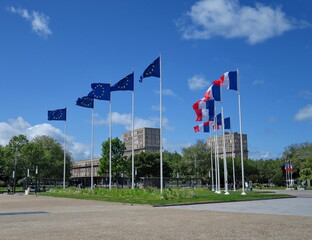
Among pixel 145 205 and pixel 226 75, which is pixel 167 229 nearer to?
pixel 145 205

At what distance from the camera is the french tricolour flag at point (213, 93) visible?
41.9 metres

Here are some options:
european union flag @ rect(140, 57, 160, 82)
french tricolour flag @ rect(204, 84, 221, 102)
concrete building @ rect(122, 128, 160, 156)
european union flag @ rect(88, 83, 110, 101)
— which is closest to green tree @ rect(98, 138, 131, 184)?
european union flag @ rect(88, 83, 110, 101)

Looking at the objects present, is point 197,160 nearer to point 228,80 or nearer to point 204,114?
point 204,114

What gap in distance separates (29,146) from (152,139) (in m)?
125

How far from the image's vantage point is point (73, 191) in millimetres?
47250

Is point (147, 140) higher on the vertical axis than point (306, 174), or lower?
higher

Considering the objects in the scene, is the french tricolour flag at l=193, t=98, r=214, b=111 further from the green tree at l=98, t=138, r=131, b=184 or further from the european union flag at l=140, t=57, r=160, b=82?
the green tree at l=98, t=138, r=131, b=184

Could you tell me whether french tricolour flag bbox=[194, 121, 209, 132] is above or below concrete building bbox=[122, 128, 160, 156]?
below

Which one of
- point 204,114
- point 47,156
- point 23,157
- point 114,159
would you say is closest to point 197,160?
point 114,159

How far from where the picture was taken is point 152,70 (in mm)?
34625

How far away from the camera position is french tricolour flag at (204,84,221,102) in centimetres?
4188

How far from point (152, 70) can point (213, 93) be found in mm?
10257

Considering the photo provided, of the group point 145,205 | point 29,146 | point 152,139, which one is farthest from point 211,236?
point 152,139

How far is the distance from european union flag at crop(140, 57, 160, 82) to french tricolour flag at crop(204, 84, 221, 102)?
30.5 feet
